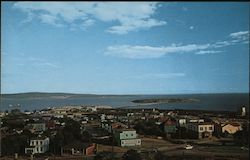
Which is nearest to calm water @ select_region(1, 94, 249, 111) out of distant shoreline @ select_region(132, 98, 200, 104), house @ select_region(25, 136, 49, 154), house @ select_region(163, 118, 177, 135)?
distant shoreline @ select_region(132, 98, 200, 104)

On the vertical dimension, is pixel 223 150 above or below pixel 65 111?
below

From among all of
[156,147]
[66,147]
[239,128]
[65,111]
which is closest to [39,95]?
[65,111]

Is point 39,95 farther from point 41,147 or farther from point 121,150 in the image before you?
point 121,150

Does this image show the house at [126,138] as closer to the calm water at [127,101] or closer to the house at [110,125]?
the house at [110,125]

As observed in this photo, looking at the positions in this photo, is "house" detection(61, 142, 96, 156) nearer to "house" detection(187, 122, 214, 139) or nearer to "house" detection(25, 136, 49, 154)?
"house" detection(25, 136, 49, 154)

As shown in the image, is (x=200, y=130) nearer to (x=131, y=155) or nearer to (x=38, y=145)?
(x=131, y=155)

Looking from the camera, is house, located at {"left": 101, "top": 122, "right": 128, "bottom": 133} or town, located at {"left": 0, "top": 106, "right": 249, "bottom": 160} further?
house, located at {"left": 101, "top": 122, "right": 128, "bottom": 133}

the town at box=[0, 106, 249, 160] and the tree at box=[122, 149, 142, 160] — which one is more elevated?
the town at box=[0, 106, 249, 160]
